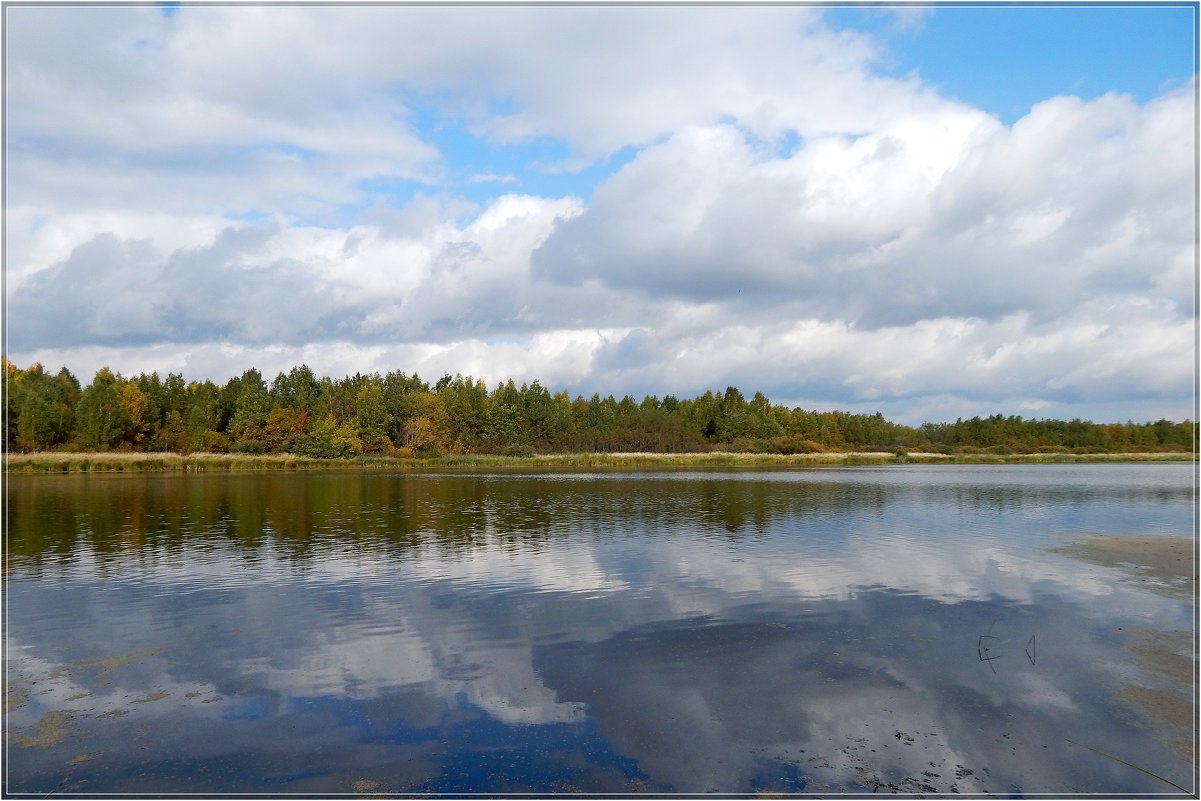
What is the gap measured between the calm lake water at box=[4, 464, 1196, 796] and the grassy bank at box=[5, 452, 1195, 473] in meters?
53.4

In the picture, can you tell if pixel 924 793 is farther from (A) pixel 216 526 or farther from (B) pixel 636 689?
(A) pixel 216 526

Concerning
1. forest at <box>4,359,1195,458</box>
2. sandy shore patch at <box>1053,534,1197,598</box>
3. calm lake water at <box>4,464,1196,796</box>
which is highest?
forest at <box>4,359,1195,458</box>

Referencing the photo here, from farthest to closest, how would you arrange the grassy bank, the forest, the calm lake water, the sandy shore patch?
the forest < the grassy bank < the sandy shore patch < the calm lake water

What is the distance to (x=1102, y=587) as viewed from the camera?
18.2 metres

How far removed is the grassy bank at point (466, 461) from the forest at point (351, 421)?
9371mm

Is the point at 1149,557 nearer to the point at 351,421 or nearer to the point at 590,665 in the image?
the point at 590,665

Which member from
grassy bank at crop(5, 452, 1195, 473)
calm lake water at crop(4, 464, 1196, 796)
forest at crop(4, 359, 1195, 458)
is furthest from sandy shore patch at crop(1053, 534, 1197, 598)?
forest at crop(4, 359, 1195, 458)

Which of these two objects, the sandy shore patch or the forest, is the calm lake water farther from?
the forest

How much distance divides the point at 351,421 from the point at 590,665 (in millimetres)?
102088


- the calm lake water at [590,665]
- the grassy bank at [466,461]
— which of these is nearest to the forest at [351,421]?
the grassy bank at [466,461]

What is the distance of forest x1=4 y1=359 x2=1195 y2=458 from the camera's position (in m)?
96.8

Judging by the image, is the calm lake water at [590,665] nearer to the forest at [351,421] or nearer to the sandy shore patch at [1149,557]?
the sandy shore patch at [1149,557]

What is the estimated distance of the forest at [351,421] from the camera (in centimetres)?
9681

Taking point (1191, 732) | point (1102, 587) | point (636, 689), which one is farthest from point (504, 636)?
point (1102, 587)
